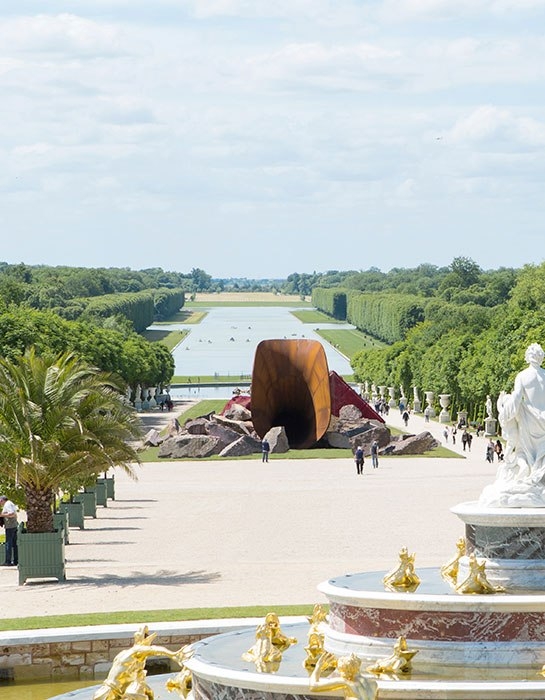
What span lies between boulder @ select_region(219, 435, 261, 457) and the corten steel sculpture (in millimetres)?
1607

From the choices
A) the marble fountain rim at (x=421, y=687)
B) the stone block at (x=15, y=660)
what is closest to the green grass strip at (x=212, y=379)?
the stone block at (x=15, y=660)

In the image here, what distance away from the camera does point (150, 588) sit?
25094mm

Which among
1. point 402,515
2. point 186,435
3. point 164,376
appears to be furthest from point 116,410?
point 164,376

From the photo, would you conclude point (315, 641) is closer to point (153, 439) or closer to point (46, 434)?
point (46, 434)

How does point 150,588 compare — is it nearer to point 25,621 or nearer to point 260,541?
point 25,621

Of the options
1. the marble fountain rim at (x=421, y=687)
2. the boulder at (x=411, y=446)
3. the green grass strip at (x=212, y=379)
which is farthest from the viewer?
the green grass strip at (x=212, y=379)

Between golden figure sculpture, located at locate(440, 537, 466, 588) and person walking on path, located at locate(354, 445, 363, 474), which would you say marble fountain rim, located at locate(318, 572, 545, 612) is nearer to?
golden figure sculpture, located at locate(440, 537, 466, 588)

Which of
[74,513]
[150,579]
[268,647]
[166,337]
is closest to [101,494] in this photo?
[74,513]

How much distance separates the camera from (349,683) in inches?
579

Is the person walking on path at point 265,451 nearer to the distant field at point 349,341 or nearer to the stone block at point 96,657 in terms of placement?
the stone block at point 96,657

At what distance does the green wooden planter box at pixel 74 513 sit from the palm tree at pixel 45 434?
6.42m

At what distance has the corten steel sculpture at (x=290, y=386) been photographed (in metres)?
59.1

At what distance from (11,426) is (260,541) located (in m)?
5.95

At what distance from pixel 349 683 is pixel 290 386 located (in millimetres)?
45617
